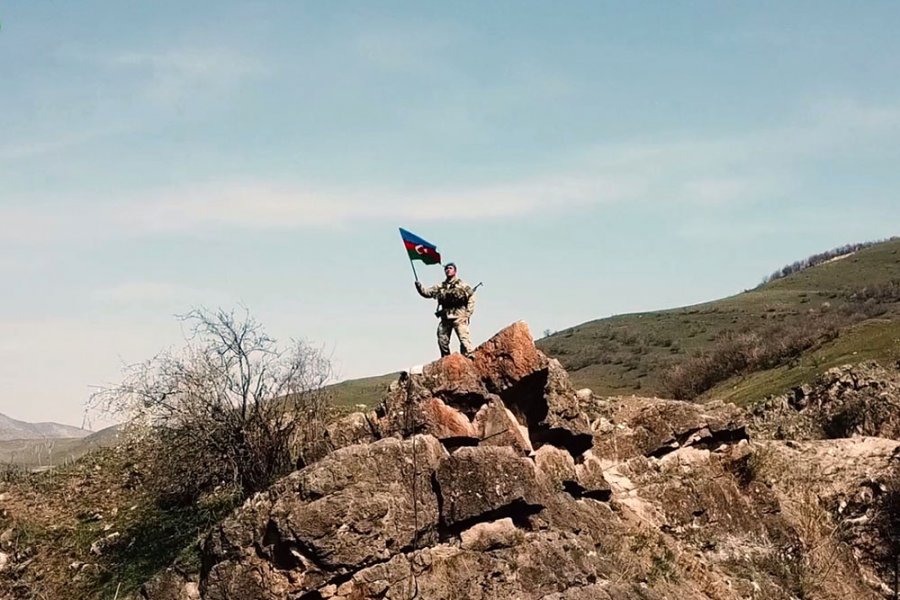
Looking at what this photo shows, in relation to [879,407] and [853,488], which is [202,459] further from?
[879,407]

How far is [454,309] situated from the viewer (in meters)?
17.1

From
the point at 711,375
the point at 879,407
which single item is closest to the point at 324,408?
the point at 879,407

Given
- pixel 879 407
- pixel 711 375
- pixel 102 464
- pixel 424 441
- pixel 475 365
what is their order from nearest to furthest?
1. pixel 424 441
2. pixel 475 365
3. pixel 879 407
4. pixel 102 464
5. pixel 711 375

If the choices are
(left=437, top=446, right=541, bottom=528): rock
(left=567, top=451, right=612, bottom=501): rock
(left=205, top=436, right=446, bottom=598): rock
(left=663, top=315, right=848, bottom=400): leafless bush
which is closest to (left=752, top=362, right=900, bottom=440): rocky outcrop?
(left=567, top=451, right=612, bottom=501): rock

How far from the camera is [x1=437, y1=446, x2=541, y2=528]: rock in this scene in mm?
14477

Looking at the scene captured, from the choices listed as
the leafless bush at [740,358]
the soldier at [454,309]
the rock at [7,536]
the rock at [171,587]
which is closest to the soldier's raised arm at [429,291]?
the soldier at [454,309]

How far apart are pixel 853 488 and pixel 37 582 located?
17.1 metres

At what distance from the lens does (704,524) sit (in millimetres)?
17016

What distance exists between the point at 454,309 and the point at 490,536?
4.38 metres

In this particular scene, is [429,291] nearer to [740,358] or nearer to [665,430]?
[665,430]

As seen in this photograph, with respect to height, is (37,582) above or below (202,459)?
below

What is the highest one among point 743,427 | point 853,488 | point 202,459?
point 202,459

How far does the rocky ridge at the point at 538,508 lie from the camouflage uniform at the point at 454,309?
656 millimetres

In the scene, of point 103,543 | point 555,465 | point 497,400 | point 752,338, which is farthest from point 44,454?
point 752,338
